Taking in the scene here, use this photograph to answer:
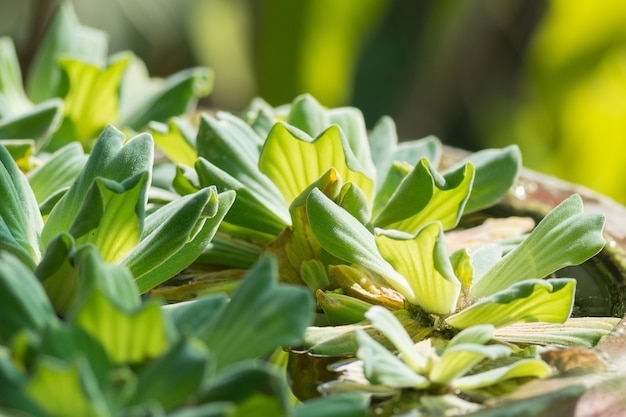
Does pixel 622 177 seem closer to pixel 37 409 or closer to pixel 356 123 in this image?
pixel 356 123

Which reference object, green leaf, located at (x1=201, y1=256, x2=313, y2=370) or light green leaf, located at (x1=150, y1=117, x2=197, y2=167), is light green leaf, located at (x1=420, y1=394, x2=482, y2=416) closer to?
green leaf, located at (x1=201, y1=256, x2=313, y2=370)

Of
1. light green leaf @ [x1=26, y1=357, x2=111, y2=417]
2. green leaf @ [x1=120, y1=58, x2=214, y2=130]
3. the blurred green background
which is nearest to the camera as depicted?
light green leaf @ [x1=26, y1=357, x2=111, y2=417]

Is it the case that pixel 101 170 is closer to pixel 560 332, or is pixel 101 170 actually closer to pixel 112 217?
pixel 112 217

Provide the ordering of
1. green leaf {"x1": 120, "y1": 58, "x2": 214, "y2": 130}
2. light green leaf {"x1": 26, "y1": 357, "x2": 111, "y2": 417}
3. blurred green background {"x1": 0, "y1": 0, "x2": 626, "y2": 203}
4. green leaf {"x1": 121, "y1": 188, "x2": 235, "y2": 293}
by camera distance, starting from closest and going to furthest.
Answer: light green leaf {"x1": 26, "y1": 357, "x2": 111, "y2": 417} < green leaf {"x1": 121, "y1": 188, "x2": 235, "y2": 293} < green leaf {"x1": 120, "y1": 58, "x2": 214, "y2": 130} < blurred green background {"x1": 0, "y1": 0, "x2": 626, "y2": 203}

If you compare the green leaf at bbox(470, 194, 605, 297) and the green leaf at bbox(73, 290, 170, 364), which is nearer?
the green leaf at bbox(73, 290, 170, 364)

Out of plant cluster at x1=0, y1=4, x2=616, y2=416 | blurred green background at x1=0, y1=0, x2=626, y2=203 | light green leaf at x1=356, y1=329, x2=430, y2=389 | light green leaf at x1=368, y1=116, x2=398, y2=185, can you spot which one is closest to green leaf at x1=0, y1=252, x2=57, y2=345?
plant cluster at x1=0, y1=4, x2=616, y2=416

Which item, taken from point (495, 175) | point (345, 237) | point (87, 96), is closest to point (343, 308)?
point (345, 237)

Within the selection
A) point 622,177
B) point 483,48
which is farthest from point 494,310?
point 483,48
